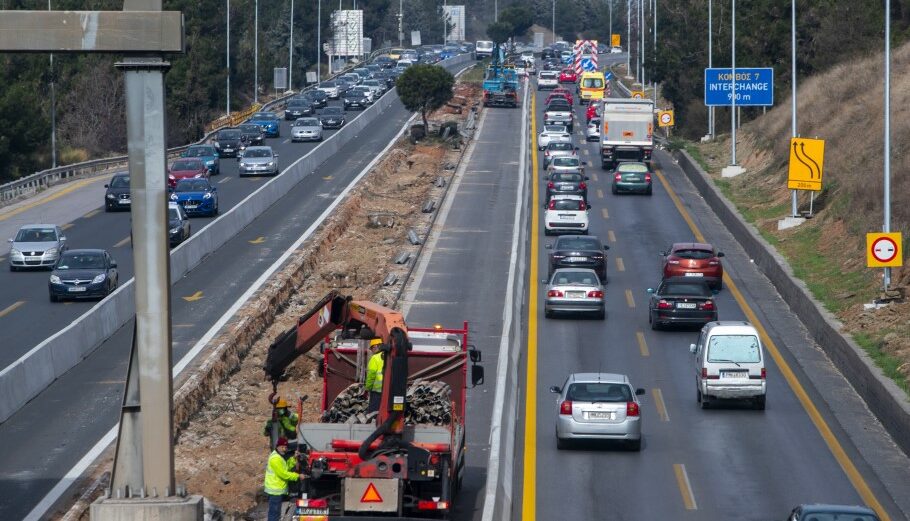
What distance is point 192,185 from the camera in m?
54.9

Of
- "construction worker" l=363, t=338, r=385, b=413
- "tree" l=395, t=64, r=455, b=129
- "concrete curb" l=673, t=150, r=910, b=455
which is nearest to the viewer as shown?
"construction worker" l=363, t=338, r=385, b=413

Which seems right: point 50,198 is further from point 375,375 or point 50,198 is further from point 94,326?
point 375,375

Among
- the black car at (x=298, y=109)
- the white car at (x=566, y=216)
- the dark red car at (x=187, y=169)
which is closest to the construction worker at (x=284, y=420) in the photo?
the white car at (x=566, y=216)

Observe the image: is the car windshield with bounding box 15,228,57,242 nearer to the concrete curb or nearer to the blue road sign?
the concrete curb

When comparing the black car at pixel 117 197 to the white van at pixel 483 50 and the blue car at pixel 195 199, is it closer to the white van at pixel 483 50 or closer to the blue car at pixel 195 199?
the blue car at pixel 195 199

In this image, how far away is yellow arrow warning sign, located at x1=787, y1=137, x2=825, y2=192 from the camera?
45719 mm

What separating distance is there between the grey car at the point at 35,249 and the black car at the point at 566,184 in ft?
63.7

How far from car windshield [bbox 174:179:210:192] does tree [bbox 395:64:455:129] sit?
1187 inches

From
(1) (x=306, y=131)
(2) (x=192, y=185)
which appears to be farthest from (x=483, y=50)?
(2) (x=192, y=185)

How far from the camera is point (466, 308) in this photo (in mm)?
38906

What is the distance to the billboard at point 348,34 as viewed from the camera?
151750 mm

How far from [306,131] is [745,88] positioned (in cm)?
2853

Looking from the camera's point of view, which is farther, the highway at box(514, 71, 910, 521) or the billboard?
the billboard

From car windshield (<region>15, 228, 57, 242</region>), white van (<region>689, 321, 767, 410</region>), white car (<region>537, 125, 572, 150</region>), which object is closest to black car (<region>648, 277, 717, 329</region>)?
white van (<region>689, 321, 767, 410</region>)
